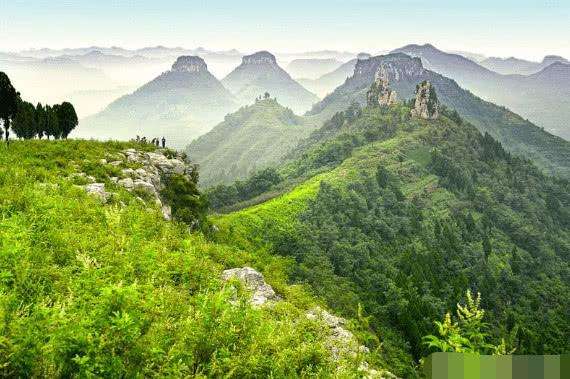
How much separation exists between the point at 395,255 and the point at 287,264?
153 feet

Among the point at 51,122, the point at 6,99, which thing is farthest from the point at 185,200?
the point at 51,122

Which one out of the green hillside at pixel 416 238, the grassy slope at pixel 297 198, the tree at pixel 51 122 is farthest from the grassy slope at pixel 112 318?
the tree at pixel 51 122

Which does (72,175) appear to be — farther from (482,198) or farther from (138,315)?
(482,198)

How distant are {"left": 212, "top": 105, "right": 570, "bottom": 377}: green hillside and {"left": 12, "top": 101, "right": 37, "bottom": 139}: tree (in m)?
24.3

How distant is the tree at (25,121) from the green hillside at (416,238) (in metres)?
24.3

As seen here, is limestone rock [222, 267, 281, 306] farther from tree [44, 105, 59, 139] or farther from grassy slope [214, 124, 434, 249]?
tree [44, 105, 59, 139]

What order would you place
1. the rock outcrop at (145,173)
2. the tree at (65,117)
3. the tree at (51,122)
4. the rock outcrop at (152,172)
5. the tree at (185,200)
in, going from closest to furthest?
the rock outcrop at (145,173) → the rock outcrop at (152,172) → the tree at (185,200) → the tree at (51,122) → the tree at (65,117)

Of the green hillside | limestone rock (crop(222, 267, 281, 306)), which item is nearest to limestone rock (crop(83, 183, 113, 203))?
limestone rock (crop(222, 267, 281, 306))

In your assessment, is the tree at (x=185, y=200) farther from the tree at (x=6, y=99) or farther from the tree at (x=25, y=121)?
the tree at (x=25, y=121)

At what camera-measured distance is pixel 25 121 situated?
155ft

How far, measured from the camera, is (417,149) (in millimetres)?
187500

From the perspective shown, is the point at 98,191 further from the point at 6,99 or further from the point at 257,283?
the point at 6,99

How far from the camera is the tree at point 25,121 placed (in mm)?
46875

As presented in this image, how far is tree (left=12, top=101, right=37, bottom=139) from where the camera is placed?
154ft
